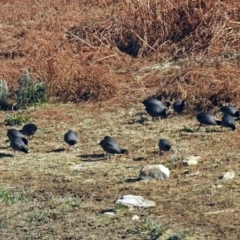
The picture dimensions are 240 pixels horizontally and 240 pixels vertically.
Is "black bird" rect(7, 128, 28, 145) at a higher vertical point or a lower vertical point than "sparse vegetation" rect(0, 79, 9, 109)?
higher

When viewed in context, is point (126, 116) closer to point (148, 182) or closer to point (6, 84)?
point (6, 84)

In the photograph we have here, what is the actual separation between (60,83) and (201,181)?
17.3ft

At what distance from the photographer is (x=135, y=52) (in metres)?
16.8

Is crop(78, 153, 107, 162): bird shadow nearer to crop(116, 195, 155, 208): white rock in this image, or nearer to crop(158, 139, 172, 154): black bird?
crop(158, 139, 172, 154): black bird

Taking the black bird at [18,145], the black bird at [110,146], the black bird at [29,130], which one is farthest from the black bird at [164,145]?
the black bird at [29,130]

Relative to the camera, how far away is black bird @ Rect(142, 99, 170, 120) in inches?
524

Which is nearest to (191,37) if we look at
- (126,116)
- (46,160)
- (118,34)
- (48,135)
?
(118,34)

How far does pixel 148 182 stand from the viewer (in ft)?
34.2

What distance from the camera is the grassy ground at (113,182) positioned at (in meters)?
8.96

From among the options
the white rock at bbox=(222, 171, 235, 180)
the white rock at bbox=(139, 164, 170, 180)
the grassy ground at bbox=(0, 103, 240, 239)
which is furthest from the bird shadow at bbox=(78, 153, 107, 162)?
the white rock at bbox=(222, 171, 235, 180)

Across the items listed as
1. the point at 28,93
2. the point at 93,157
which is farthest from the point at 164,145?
the point at 28,93

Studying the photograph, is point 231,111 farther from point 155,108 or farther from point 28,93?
point 28,93

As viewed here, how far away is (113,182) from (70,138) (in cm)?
180

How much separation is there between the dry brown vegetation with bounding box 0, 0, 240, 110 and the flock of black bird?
0.72 meters
